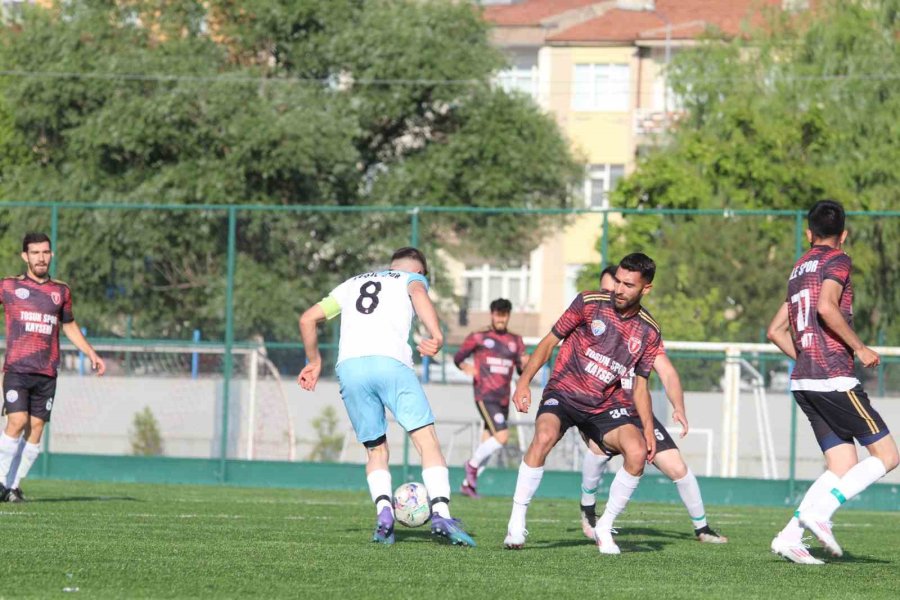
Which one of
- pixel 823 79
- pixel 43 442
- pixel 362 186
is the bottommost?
pixel 43 442

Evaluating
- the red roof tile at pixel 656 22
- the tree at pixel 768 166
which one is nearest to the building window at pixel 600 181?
the red roof tile at pixel 656 22

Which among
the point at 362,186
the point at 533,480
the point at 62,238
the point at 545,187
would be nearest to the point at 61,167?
the point at 362,186

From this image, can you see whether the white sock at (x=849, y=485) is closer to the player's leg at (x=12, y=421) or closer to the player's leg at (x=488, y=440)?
the player's leg at (x=12, y=421)

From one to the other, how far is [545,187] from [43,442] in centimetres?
1906

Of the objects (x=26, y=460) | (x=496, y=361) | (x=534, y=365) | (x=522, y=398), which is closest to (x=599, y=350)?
(x=534, y=365)

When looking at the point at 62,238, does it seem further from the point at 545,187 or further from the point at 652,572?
the point at 545,187

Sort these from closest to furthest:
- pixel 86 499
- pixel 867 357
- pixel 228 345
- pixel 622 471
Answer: pixel 867 357
pixel 622 471
pixel 86 499
pixel 228 345

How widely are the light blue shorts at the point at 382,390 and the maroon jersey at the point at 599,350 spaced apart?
2.63 ft

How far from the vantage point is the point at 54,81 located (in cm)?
3353

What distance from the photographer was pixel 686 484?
10727 mm

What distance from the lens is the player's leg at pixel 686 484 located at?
10664mm

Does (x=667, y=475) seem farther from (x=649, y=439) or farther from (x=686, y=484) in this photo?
(x=649, y=439)

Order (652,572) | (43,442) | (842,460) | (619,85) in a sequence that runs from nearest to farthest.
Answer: (652,572)
(842,460)
(43,442)
(619,85)

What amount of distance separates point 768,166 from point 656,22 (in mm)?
22188
